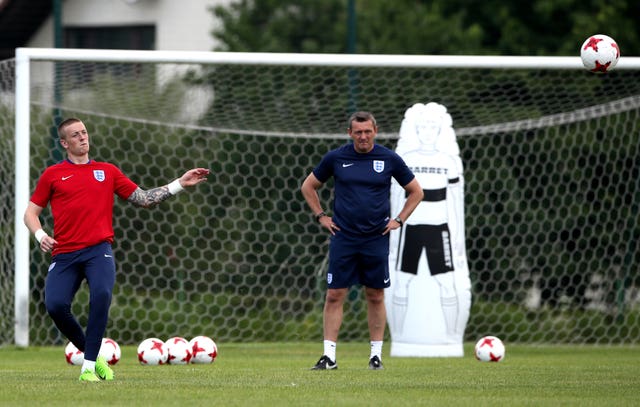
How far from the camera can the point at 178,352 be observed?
37.1 feet

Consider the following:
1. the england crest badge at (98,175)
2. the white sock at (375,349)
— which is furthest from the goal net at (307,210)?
the england crest badge at (98,175)

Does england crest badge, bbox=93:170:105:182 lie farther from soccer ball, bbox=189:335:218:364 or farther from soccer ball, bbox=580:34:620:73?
soccer ball, bbox=580:34:620:73

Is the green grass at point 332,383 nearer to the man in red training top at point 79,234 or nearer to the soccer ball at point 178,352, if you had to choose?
the soccer ball at point 178,352

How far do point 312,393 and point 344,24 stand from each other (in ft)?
49.9

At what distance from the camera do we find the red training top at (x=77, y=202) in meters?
9.05

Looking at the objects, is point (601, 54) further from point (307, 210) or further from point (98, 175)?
point (307, 210)

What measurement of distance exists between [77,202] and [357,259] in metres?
2.57

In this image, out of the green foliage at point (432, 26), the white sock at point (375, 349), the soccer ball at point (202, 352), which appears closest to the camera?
the white sock at point (375, 349)

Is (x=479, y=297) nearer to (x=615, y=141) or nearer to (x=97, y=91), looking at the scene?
(x=615, y=141)

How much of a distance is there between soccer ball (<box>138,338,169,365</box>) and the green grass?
0.46 ft

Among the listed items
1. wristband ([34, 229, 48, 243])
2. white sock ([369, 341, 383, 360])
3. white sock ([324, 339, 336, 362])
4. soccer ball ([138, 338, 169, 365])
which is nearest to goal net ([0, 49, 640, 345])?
soccer ball ([138, 338, 169, 365])

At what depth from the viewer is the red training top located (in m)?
9.05

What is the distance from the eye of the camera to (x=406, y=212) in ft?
35.1

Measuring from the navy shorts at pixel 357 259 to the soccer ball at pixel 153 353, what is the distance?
1.74 m
